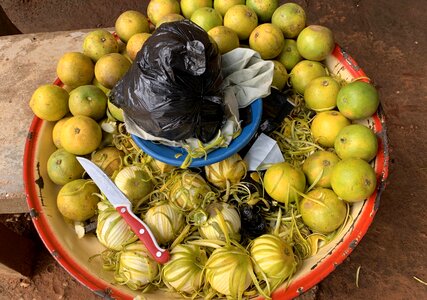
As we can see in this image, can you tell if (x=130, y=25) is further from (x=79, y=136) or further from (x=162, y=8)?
(x=79, y=136)

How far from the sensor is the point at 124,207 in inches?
75.0

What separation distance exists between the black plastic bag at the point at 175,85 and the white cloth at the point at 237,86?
0.05 m

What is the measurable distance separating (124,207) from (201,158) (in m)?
0.44

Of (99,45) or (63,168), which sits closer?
(63,168)

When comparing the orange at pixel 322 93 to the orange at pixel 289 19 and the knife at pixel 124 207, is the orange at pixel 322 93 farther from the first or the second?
the knife at pixel 124 207

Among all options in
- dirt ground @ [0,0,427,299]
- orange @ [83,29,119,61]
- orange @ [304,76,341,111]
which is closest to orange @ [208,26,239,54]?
orange @ [304,76,341,111]

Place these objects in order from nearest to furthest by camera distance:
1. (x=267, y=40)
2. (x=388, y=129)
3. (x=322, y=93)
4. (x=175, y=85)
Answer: (x=175, y=85), (x=322, y=93), (x=267, y=40), (x=388, y=129)

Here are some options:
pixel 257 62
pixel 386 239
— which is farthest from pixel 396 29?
pixel 257 62

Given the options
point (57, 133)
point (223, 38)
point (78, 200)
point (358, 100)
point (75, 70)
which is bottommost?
point (78, 200)

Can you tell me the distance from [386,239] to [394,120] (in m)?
1.22

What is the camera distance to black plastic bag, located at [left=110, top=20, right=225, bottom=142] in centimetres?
172

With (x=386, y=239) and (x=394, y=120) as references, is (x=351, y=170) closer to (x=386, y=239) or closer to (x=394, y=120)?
(x=386, y=239)

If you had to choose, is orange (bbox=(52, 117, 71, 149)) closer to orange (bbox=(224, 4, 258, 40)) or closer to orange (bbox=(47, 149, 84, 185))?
orange (bbox=(47, 149, 84, 185))

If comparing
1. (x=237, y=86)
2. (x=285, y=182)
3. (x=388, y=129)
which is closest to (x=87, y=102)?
(x=237, y=86)
